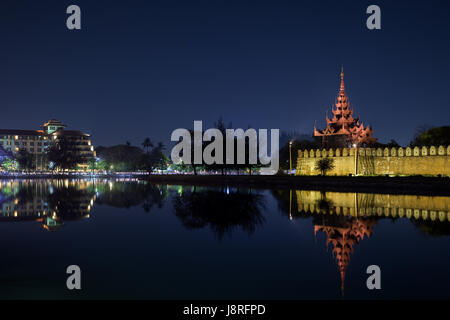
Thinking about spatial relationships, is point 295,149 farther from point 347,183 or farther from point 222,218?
point 222,218

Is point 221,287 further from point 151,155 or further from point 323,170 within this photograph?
point 151,155

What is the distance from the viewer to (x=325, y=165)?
4625cm

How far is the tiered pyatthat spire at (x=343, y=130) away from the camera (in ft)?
169

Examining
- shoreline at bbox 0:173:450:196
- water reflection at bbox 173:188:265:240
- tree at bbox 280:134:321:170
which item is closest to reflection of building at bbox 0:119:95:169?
tree at bbox 280:134:321:170

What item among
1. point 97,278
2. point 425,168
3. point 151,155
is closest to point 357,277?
point 97,278

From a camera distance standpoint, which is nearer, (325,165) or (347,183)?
(347,183)

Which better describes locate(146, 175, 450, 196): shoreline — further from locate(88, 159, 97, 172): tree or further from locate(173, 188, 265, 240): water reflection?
locate(88, 159, 97, 172): tree

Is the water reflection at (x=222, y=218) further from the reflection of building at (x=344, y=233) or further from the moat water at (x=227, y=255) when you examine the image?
the reflection of building at (x=344, y=233)

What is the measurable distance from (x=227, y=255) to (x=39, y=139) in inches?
5733

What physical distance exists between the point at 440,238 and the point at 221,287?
9121 mm

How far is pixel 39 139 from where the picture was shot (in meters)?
140

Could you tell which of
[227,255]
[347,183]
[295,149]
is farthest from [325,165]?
[227,255]

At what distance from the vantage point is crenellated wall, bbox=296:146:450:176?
39.8 meters

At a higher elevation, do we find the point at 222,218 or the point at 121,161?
the point at 121,161
